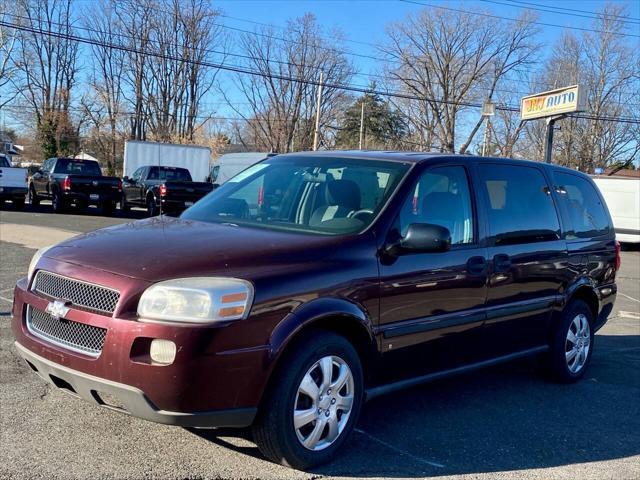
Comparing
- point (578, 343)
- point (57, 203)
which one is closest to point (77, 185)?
point (57, 203)

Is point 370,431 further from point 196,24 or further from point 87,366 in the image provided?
point 196,24

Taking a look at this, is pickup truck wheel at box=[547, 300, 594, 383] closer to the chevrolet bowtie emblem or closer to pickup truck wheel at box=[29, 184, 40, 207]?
the chevrolet bowtie emblem

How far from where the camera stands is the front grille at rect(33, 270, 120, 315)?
3.36 meters

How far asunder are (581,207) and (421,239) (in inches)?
110

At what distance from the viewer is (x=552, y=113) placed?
1006 inches

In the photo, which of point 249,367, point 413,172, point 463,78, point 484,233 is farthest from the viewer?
point 463,78

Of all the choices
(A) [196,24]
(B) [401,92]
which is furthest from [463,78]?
(A) [196,24]

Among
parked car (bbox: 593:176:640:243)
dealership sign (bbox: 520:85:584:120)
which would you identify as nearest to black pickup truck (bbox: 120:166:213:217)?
parked car (bbox: 593:176:640:243)

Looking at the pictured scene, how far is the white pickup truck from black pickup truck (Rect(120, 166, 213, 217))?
3656 mm

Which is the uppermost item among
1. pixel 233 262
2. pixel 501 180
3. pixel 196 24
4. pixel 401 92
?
pixel 196 24

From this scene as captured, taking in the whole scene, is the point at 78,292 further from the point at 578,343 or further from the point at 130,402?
the point at 578,343

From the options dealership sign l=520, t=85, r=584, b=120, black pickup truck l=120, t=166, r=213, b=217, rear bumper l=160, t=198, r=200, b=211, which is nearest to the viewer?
rear bumper l=160, t=198, r=200, b=211

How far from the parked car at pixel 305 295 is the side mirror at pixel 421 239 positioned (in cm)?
1

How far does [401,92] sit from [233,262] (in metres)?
48.4
